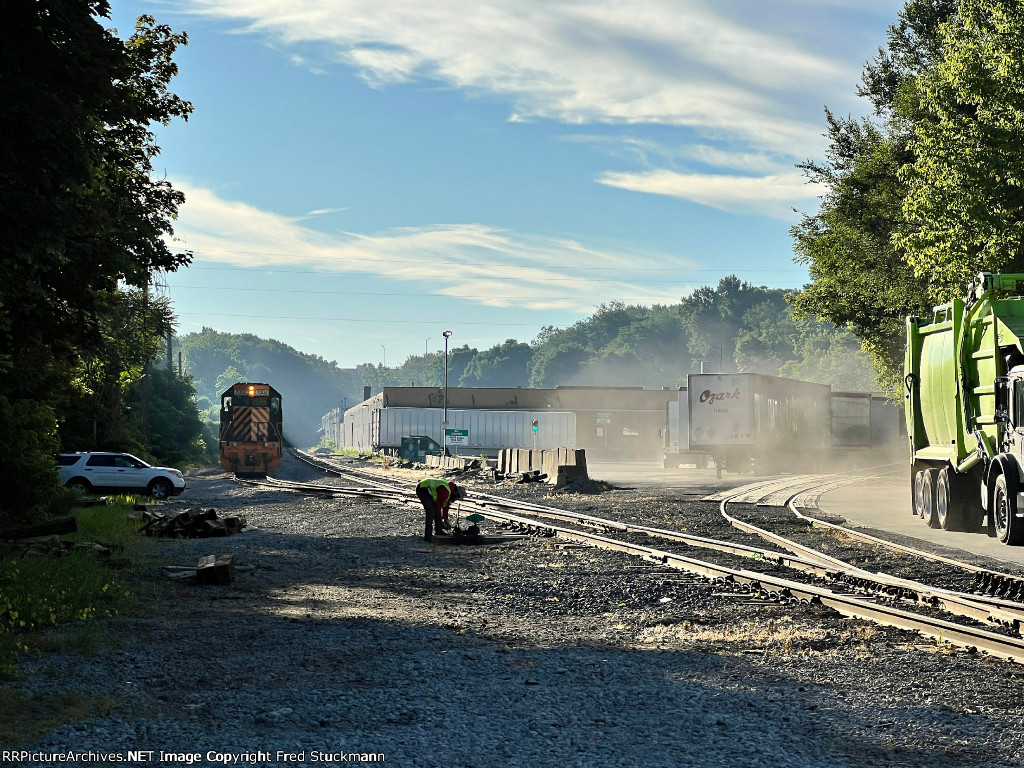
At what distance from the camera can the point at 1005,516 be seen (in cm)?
1694

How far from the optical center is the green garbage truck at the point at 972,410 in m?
16.8

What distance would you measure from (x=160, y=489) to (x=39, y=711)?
25659mm

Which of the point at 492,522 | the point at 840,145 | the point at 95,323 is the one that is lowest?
the point at 492,522

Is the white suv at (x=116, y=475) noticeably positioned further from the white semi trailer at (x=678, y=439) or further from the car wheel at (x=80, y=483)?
the white semi trailer at (x=678, y=439)

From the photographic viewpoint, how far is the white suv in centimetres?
3000

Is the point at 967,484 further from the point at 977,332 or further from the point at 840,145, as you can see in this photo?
the point at 840,145

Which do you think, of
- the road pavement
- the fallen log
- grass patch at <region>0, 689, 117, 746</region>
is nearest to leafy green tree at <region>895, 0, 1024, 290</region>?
the road pavement

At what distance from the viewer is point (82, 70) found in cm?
1018

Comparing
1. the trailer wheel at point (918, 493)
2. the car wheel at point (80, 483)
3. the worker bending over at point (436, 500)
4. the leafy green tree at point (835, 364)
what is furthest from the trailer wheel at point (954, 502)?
the leafy green tree at point (835, 364)

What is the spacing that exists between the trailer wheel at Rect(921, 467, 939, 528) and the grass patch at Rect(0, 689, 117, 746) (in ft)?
58.5

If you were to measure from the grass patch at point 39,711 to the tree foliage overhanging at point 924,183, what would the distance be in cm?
2378

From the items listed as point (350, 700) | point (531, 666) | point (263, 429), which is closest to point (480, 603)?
point (531, 666)

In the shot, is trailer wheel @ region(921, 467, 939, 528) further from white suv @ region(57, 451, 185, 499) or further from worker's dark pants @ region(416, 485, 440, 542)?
white suv @ region(57, 451, 185, 499)

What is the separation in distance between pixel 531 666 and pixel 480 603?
3203 mm
